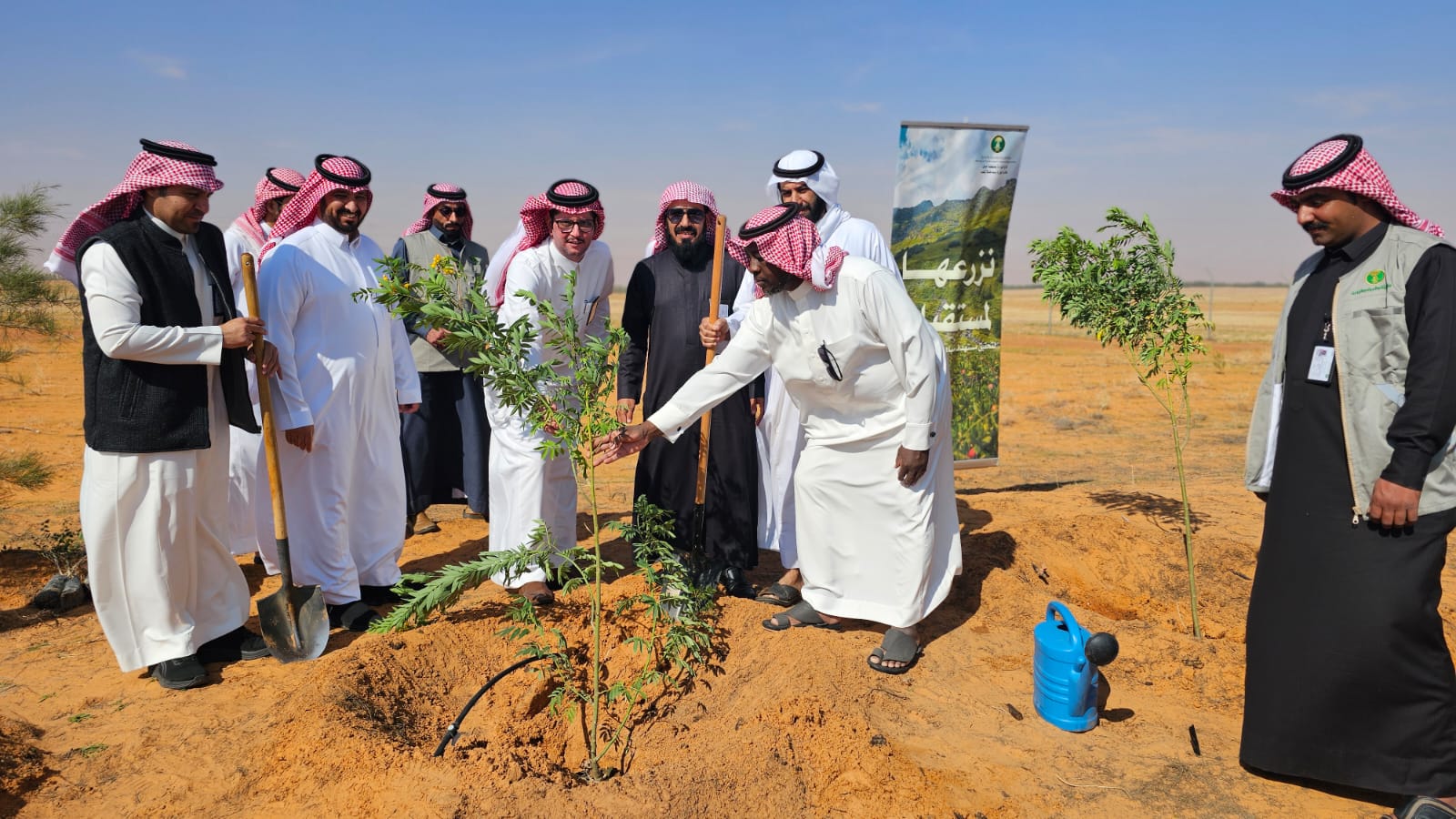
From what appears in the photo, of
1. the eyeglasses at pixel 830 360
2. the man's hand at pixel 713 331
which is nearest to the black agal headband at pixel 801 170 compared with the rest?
the man's hand at pixel 713 331

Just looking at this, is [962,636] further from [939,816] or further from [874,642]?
[939,816]

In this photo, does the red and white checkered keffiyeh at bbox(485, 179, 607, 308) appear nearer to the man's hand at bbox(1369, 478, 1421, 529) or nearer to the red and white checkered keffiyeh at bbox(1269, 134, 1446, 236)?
the red and white checkered keffiyeh at bbox(1269, 134, 1446, 236)

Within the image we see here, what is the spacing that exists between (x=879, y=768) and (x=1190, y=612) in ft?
9.04

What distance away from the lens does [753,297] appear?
479cm

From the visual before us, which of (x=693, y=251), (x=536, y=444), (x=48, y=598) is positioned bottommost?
(x=48, y=598)

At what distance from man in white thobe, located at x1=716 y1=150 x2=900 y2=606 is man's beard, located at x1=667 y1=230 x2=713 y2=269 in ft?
0.80

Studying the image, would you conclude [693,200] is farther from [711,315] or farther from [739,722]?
[739,722]

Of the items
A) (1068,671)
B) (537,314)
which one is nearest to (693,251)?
(537,314)

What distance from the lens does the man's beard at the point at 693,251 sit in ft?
15.4

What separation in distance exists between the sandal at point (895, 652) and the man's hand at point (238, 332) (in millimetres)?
2856

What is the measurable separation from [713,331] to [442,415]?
9.26 ft

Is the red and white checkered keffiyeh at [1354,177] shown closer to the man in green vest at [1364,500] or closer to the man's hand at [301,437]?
the man in green vest at [1364,500]

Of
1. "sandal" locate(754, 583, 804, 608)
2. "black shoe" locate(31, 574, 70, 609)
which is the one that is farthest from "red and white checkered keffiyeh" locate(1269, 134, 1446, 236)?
"black shoe" locate(31, 574, 70, 609)

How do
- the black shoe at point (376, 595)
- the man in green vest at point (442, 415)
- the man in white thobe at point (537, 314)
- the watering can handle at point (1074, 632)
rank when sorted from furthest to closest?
the man in green vest at point (442, 415) < the black shoe at point (376, 595) < the man in white thobe at point (537, 314) < the watering can handle at point (1074, 632)
